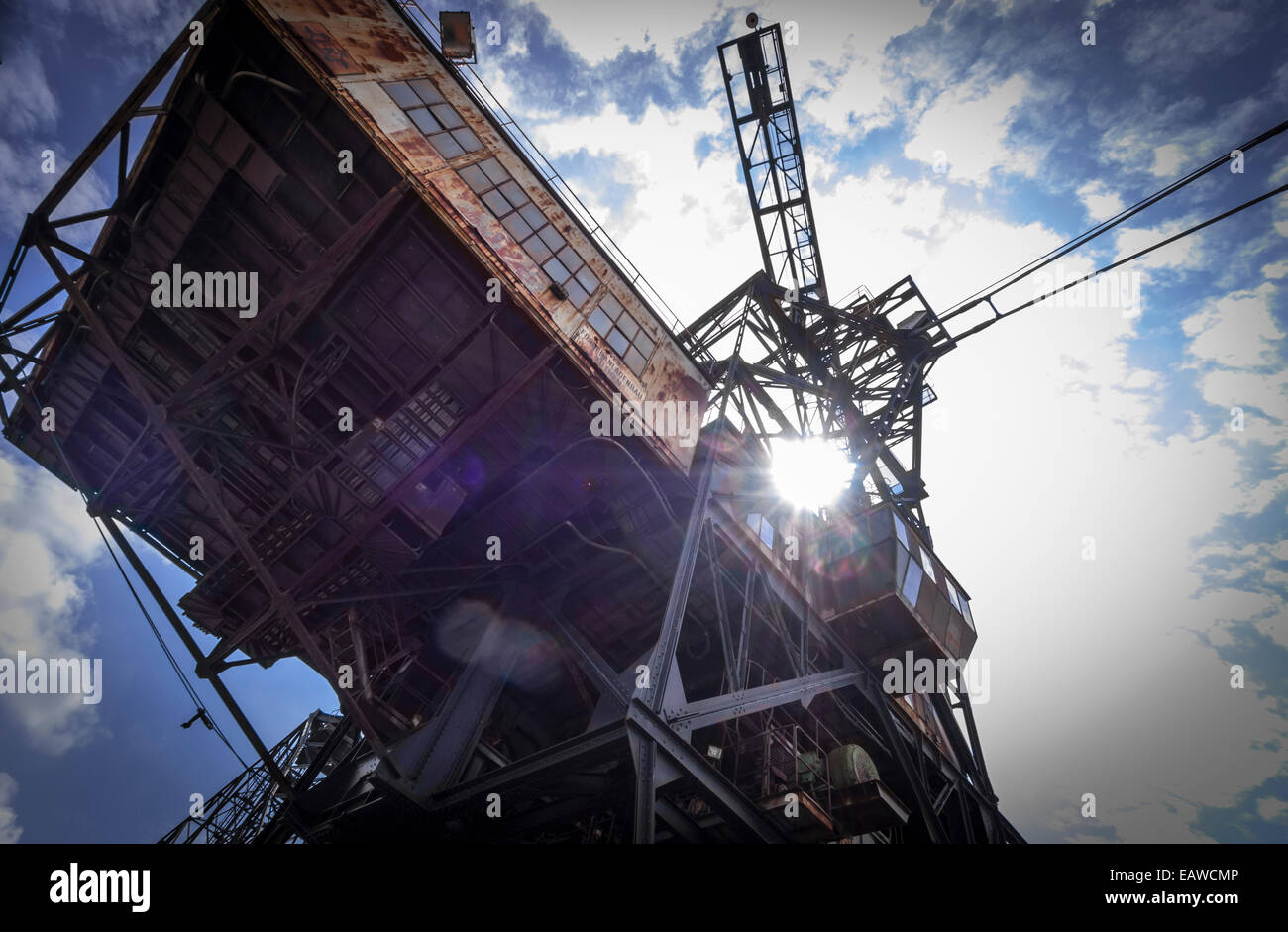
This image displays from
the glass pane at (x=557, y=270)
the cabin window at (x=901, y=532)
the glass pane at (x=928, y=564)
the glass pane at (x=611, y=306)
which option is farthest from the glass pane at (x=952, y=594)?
the glass pane at (x=557, y=270)

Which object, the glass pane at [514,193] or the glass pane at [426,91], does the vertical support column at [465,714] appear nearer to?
the glass pane at [514,193]

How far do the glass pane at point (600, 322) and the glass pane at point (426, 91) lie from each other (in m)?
4.35

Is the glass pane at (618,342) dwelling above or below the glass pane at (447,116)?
below

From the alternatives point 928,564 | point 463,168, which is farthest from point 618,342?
point 928,564

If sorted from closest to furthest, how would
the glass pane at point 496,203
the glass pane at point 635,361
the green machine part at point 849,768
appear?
the glass pane at point 496,203, the green machine part at point 849,768, the glass pane at point 635,361

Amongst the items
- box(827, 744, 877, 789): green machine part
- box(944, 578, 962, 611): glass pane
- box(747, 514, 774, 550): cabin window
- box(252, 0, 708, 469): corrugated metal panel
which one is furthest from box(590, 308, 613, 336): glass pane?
box(944, 578, 962, 611): glass pane

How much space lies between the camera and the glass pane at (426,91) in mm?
10938

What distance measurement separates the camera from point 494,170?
11492 mm

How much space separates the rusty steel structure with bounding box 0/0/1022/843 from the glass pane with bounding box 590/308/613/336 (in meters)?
0.09

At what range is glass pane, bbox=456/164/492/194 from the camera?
10622 millimetres

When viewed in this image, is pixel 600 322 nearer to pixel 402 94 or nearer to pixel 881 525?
pixel 402 94

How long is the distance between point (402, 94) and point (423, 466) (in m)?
5.91
